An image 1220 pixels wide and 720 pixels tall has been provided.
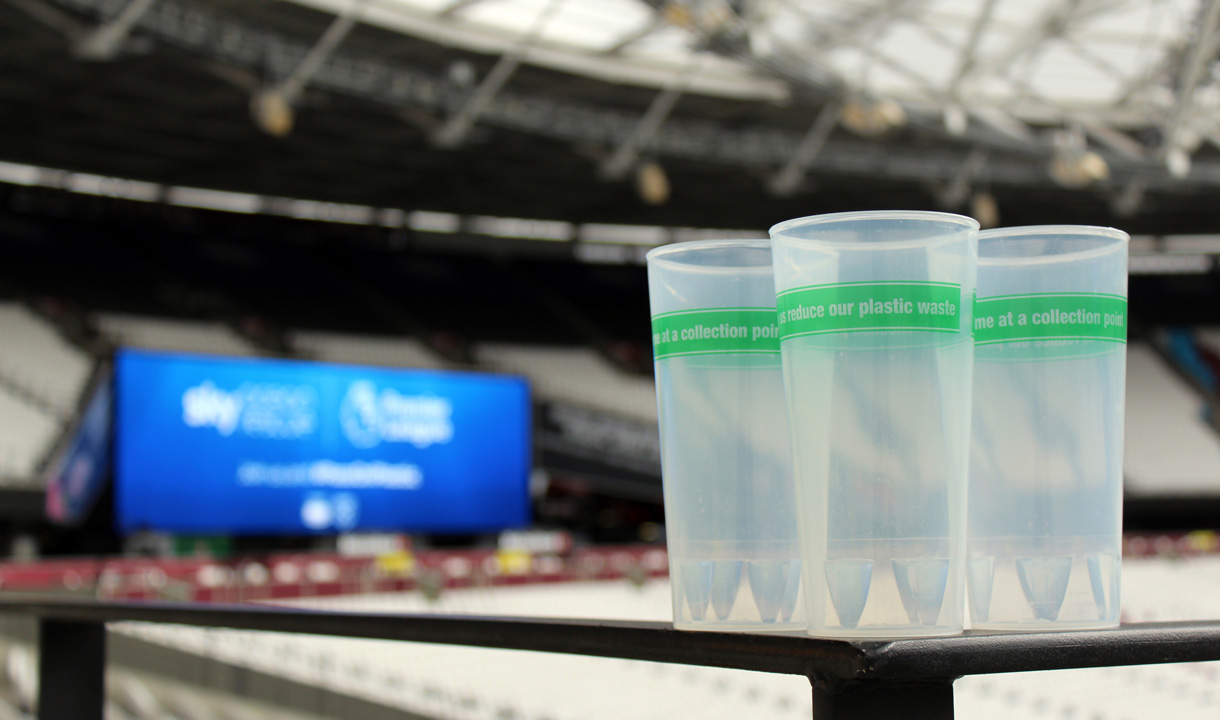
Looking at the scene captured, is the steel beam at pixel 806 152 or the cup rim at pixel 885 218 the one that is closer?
the cup rim at pixel 885 218

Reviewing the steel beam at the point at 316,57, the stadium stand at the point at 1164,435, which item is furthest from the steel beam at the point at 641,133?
the stadium stand at the point at 1164,435

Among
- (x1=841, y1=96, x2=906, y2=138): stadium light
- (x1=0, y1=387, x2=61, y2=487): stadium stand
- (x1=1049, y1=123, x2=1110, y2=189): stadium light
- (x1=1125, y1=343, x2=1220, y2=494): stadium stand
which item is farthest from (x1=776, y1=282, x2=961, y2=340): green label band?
(x1=1125, y1=343, x2=1220, y2=494): stadium stand

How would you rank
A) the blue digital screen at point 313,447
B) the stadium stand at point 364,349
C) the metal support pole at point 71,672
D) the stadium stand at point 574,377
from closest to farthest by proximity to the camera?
the metal support pole at point 71,672 → the blue digital screen at point 313,447 → the stadium stand at point 364,349 → the stadium stand at point 574,377

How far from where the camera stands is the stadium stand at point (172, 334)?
19.8 meters

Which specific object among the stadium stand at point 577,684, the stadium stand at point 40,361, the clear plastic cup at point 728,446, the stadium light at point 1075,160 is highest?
the stadium light at point 1075,160

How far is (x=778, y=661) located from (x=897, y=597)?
0.28ft

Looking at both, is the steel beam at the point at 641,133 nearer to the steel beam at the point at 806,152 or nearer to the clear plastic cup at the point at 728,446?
the steel beam at the point at 806,152

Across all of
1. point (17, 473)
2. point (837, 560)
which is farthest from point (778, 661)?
point (17, 473)

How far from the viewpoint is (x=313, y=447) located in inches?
747

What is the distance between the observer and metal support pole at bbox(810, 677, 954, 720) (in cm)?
72

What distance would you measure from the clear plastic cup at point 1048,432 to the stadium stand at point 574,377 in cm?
2238

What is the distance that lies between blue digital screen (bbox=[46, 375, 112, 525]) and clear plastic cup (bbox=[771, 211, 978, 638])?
709 inches

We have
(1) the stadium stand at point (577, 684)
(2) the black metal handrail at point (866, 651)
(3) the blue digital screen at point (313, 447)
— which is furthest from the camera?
(3) the blue digital screen at point (313, 447)

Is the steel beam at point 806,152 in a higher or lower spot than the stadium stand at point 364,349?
higher
